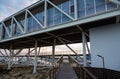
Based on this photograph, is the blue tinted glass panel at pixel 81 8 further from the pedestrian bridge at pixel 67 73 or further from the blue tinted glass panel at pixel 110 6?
the pedestrian bridge at pixel 67 73

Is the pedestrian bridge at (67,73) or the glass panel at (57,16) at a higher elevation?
the glass panel at (57,16)

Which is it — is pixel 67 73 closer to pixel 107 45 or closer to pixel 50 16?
pixel 107 45

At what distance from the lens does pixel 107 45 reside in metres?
11.8

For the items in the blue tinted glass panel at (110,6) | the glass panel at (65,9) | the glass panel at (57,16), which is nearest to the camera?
the blue tinted glass panel at (110,6)

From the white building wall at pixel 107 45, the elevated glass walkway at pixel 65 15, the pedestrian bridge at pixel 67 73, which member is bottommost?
the pedestrian bridge at pixel 67 73

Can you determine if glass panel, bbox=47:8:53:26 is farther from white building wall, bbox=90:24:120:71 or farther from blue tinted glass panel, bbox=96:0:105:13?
blue tinted glass panel, bbox=96:0:105:13

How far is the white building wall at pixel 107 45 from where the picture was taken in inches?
439

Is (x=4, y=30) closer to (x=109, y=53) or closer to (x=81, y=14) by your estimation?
(x=81, y=14)

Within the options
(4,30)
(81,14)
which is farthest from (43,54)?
(81,14)

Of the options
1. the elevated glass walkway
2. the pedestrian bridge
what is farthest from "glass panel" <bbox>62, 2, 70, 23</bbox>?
the pedestrian bridge

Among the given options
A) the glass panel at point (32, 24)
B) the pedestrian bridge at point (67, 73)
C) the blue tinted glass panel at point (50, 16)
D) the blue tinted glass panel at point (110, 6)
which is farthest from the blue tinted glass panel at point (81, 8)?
the glass panel at point (32, 24)

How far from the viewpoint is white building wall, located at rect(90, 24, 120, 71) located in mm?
11148

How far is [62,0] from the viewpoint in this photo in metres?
16.6

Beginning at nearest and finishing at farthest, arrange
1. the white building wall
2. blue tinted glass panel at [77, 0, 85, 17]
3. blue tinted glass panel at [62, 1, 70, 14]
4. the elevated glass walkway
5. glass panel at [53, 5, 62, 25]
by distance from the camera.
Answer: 1. the white building wall
2. the elevated glass walkway
3. blue tinted glass panel at [77, 0, 85, 17]
4. blue tinted glass panel at [62, 1, 70, 14]
5. glass panel at [53, 5, 62, 25]
